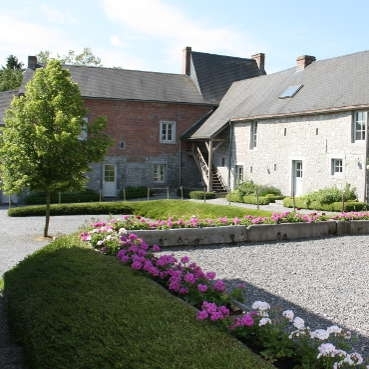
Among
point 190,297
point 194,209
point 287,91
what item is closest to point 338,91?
point 287,91

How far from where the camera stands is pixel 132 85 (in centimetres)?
3198

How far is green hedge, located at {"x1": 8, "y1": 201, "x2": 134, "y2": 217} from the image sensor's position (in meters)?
21.9

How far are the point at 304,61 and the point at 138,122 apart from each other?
10.3m

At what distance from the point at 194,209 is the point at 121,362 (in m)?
17.1

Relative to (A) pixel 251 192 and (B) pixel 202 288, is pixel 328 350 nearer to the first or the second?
(B) pixel 202 288

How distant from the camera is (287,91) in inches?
1032

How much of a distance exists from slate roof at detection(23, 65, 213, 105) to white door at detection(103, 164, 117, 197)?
13.8 feet

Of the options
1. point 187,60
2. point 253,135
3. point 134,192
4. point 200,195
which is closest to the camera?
point 200,195

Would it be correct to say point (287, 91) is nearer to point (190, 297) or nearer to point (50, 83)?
point (50, 83)

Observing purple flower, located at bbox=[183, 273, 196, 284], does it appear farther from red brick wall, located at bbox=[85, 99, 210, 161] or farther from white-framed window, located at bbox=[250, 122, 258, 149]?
red brick wall, located at bbox=[85, 99, 210, 161]

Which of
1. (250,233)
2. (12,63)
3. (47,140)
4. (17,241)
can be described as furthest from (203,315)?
(12,63)

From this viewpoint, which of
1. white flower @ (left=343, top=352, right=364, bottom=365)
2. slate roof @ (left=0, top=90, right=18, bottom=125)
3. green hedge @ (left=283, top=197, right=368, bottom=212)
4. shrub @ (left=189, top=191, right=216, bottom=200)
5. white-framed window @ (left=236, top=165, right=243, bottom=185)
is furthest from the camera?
slate roof @ (left=0, top=90, right=18, bottom=125)

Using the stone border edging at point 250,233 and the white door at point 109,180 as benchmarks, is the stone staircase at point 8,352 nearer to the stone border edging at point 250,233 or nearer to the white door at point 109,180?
the stone border edging at point 250,233

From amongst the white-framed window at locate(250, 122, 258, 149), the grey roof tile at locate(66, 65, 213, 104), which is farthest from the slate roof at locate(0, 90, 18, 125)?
the white-framed window at locate(250, 122, 258, 149)
